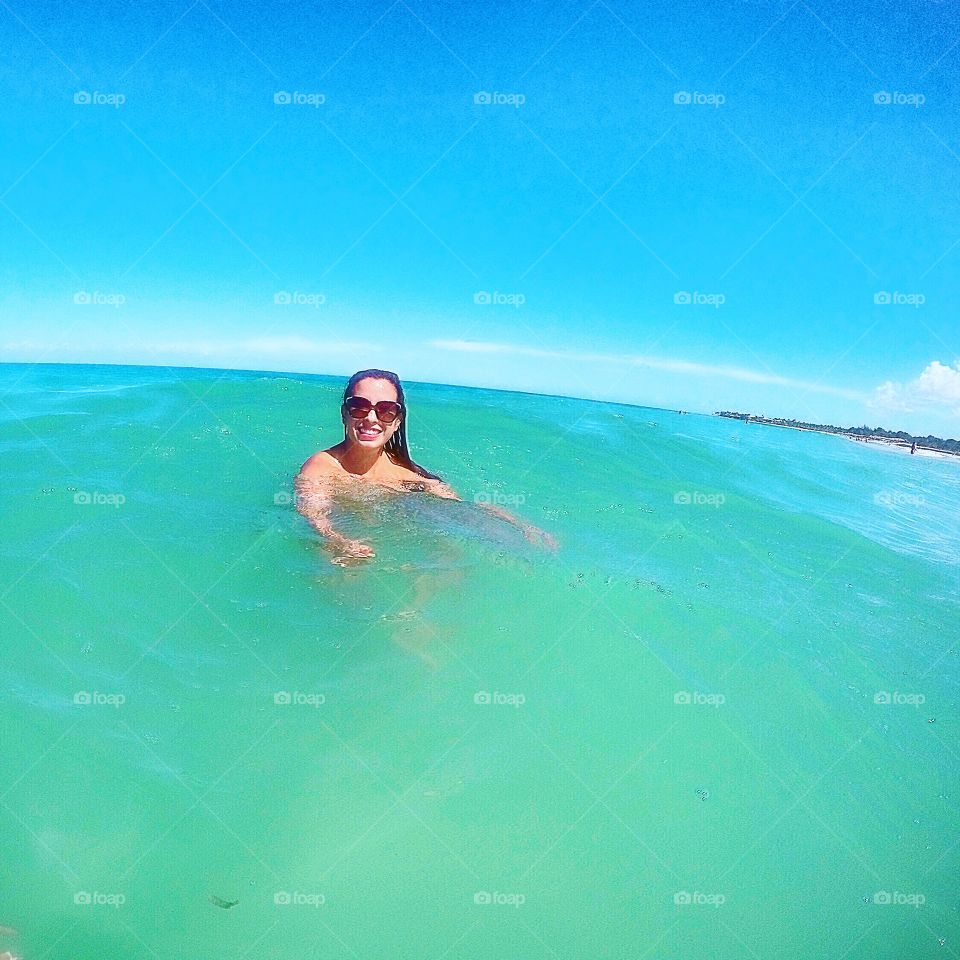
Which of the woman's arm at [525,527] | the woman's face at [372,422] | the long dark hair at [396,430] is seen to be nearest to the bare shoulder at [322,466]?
the woman's face at [372,422]

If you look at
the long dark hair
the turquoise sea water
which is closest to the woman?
the long dark hair

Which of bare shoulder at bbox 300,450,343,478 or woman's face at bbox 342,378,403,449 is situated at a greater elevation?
woman's face at bbox 342,378,403,449

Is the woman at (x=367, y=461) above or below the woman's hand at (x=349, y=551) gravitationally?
above

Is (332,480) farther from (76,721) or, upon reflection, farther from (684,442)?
(684,442)

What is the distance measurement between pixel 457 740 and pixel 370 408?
3.68 m

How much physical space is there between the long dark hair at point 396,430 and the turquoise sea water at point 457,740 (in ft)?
2.25

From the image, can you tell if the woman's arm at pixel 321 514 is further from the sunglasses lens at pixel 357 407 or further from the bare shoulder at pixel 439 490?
the bare shoulder at pixel 439 490

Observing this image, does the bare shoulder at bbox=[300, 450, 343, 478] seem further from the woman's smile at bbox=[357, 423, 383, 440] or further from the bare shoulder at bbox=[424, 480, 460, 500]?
the bare shoulder at bbox=[424, 480, 460, 500]

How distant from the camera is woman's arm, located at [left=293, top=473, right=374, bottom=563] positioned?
5105 mm

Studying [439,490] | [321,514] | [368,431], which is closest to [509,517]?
[439,490]

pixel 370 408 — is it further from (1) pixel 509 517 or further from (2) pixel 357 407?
(1) pixel 509 517

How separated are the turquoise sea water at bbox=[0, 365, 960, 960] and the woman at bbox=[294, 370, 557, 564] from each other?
0.93ft

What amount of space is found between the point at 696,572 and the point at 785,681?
1.70 m

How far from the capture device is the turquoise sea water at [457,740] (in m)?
2.40
